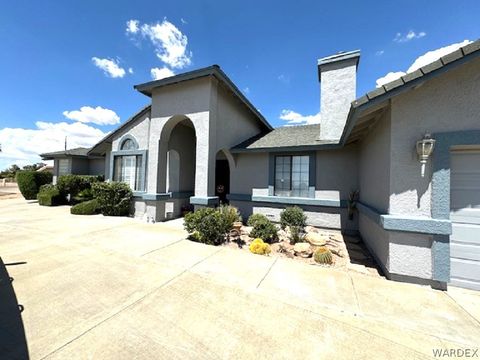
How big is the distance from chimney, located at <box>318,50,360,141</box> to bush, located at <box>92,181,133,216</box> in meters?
10.3

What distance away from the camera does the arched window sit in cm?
1094

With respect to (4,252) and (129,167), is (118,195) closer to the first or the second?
(129,167)

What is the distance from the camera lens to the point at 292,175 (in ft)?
30.5

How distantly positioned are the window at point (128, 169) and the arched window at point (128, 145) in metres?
0.44

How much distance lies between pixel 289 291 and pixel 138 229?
6331 mm

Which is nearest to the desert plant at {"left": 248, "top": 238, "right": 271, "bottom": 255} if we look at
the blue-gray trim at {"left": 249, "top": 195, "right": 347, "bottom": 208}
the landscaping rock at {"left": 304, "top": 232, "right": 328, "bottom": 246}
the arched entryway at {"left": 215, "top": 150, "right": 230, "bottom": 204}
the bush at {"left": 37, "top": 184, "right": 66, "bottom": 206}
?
the landscaping rock at {"left": 304, "top": 232, "right": 328, "bottom": 246}

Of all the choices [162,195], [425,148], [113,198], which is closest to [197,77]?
[162,195]

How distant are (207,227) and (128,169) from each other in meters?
7.19

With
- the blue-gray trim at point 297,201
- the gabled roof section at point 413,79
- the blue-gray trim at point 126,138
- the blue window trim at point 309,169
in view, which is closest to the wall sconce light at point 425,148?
the gabled roof section at point 413,79

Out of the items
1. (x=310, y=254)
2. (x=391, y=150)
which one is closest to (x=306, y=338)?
(x=310, y=254)

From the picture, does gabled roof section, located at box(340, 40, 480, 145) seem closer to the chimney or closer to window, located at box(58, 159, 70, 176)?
the chimney

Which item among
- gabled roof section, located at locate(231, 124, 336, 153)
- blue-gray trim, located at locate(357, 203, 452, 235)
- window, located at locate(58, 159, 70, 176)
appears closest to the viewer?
blue-gray trim, located at locate(357, 203, 452, 235)

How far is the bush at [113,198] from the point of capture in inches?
408

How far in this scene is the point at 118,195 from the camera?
10.5 m
